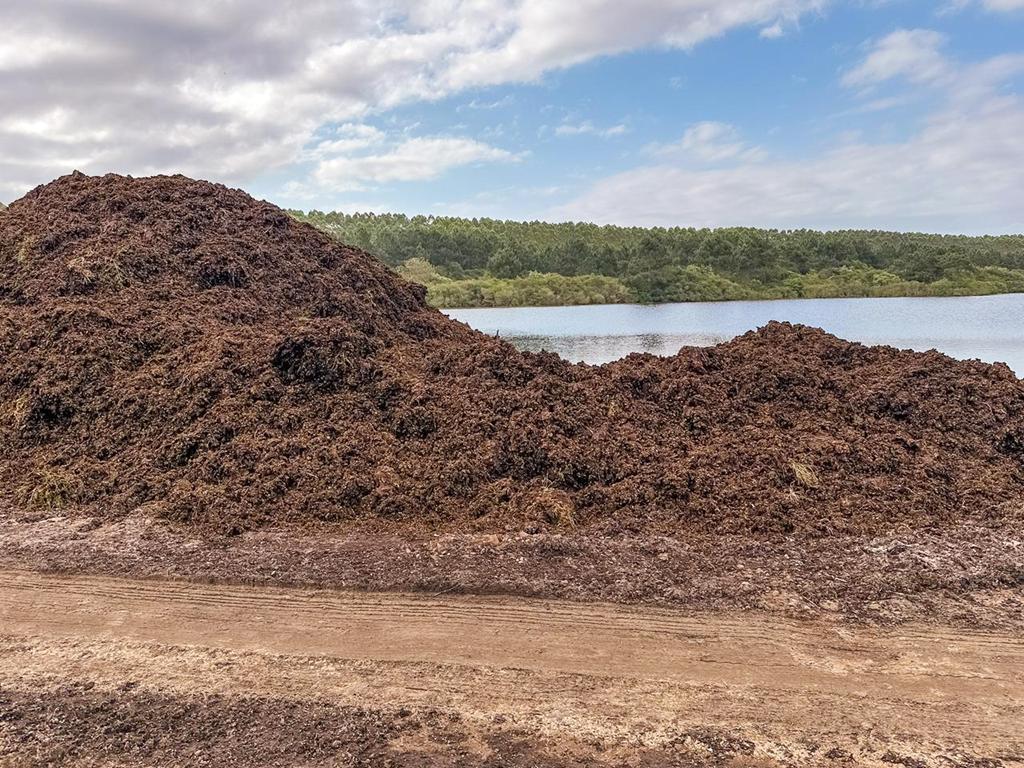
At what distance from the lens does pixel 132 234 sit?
10.1m

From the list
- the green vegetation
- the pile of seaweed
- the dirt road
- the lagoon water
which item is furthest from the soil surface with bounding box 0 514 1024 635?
the green vegetation

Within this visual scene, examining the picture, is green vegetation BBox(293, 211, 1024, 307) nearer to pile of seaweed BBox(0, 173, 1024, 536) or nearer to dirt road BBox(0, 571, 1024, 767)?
pile of seaweed BBox(0, 173, 1024, 536)

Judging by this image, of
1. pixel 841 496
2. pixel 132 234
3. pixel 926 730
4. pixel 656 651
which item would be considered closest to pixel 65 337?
pixel 132 234

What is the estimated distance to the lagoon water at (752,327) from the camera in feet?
41.8

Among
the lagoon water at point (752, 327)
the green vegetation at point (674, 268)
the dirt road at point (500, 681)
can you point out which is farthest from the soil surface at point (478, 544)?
the green vegetation at point (674, 268)

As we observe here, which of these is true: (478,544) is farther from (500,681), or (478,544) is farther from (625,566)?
(500,681)

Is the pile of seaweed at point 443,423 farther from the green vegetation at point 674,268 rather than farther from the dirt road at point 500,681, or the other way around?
the green vegetation at point 674,268

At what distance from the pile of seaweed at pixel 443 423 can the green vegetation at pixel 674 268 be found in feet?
55.1

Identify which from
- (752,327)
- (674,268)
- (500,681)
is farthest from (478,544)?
(674,268)

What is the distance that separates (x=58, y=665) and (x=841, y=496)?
536 centimetres

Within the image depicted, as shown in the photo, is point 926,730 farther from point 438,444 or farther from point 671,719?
point 438,444

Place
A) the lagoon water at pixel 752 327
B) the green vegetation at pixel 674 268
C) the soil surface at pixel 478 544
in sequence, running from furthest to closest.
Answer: the green vegetation at pixel 674 268 → the lagoon water at pixel 752 327 → the soil surface at pixel 478 544

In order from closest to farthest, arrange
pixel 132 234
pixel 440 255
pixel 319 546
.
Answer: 1. pixel 319 546
2. pixel 132 234
3. pixel 440 255

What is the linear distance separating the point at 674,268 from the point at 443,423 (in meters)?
31.0
